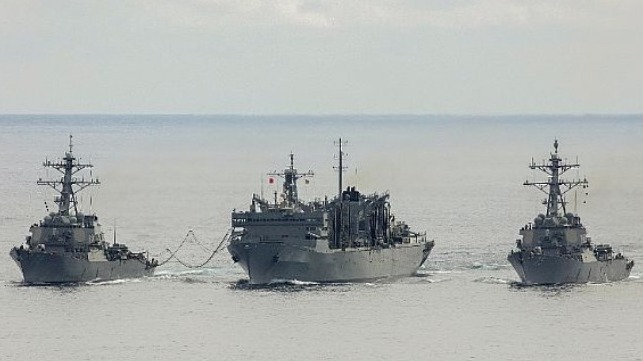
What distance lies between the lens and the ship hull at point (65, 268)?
126062 millimetres

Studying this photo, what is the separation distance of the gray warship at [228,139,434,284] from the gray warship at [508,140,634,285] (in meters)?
11.2

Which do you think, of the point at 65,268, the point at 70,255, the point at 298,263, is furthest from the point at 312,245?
the point at 65,268

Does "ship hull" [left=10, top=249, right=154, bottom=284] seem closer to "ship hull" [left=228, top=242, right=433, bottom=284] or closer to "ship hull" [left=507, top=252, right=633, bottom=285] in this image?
"ship hull" [left=228, top=242, right=433, bottom=284]

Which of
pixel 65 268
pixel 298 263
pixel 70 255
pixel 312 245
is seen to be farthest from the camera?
pixel 312 245

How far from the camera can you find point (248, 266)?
127m

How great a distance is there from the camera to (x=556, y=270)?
12562cm

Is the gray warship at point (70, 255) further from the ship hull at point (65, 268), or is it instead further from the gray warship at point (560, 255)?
the gray warship at point (560, 255)

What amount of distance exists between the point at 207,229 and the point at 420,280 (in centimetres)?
3943

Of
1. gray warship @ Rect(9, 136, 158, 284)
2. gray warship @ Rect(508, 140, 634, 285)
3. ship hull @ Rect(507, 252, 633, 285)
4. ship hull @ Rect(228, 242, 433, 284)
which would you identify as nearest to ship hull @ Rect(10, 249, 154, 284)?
gray warship @ Rect(9, 136, 158, 284)

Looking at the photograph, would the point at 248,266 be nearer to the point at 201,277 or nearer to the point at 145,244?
the point at 201,277

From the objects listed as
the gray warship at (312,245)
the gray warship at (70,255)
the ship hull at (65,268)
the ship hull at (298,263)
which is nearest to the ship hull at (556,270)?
the ship hull at (298,263)

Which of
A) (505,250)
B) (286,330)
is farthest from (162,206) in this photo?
(286,330)

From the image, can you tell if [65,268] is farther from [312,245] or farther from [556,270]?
[556,270]

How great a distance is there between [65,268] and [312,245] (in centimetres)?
1710
